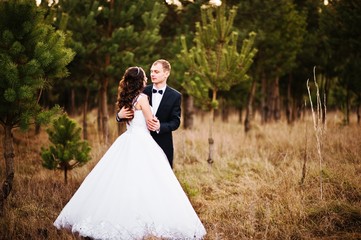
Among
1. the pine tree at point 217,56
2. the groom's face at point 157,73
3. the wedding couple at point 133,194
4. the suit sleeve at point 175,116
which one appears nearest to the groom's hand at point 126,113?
the wedding couple at point 133,194

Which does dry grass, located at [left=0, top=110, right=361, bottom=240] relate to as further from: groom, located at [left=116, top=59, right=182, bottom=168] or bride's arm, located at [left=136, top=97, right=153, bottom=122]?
bride's arm, located at [left=136, top=97, right=153, bottom=122]

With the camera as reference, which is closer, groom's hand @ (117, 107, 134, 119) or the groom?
groom's hand @ (117, 107, 134, 119)

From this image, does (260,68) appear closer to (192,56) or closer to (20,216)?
(192,56)

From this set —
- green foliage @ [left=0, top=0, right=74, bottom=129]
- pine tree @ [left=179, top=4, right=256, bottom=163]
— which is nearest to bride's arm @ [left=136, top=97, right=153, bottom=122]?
green foliage @ [left=0, top=0, right=74, bottom=129]

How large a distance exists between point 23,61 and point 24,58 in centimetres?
5

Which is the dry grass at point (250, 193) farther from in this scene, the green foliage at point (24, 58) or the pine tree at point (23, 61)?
the green foliage at point (24, 58)

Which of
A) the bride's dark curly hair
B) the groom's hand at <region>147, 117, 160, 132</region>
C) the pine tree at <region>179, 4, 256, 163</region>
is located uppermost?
the pine tree at <region>179, 4, 256, 163</region>

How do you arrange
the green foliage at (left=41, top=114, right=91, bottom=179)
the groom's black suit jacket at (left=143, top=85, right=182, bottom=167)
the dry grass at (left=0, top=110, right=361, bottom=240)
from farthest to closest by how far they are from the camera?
the green foliage at (left=41, top=114, right=91, bottom=179) < the groom's black suit jacket at (left=143, top=85, right=182, bottom=167) < the dry grass at (left=0, top=110, right=361, bottom=240)

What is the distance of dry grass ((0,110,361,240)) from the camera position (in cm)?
401

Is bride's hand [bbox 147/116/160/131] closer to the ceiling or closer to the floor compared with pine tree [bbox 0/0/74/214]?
closer to the floor

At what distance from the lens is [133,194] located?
3.55 meters

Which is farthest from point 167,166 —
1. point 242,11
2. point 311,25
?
point 311,25

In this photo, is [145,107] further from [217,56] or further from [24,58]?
[217,56]

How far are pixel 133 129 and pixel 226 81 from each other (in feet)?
12.9
